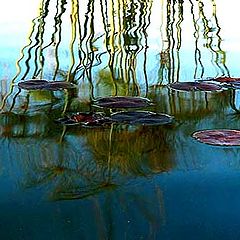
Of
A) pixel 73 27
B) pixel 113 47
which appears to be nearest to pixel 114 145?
pixel 113 47

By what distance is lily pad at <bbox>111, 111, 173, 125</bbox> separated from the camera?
230cm

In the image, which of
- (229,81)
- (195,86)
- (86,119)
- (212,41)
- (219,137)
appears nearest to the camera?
(219,137)

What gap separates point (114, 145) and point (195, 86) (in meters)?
0.92

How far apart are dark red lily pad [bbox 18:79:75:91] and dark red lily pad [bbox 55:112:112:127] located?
1.36ft

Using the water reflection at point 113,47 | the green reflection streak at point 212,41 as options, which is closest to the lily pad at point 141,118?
the water reflection at point 113,47

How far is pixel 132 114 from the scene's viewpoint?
2.37 metres

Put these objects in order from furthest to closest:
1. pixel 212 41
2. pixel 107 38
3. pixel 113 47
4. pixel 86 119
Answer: pixel 212 41 → pixel 107 38 → pixel 113 47 → pixel 86 119

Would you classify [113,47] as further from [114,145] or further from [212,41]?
[114,145]

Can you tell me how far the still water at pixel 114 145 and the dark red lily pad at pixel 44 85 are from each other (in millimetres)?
49

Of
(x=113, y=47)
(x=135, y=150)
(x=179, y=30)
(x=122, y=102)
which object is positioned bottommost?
(x=135, y=150)

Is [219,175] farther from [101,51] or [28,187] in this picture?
[101,51]

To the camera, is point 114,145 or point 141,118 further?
point 141,118

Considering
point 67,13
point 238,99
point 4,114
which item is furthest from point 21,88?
point 67,13

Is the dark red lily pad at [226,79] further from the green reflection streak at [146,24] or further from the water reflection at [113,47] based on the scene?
the green reflection streak at [146,24]
